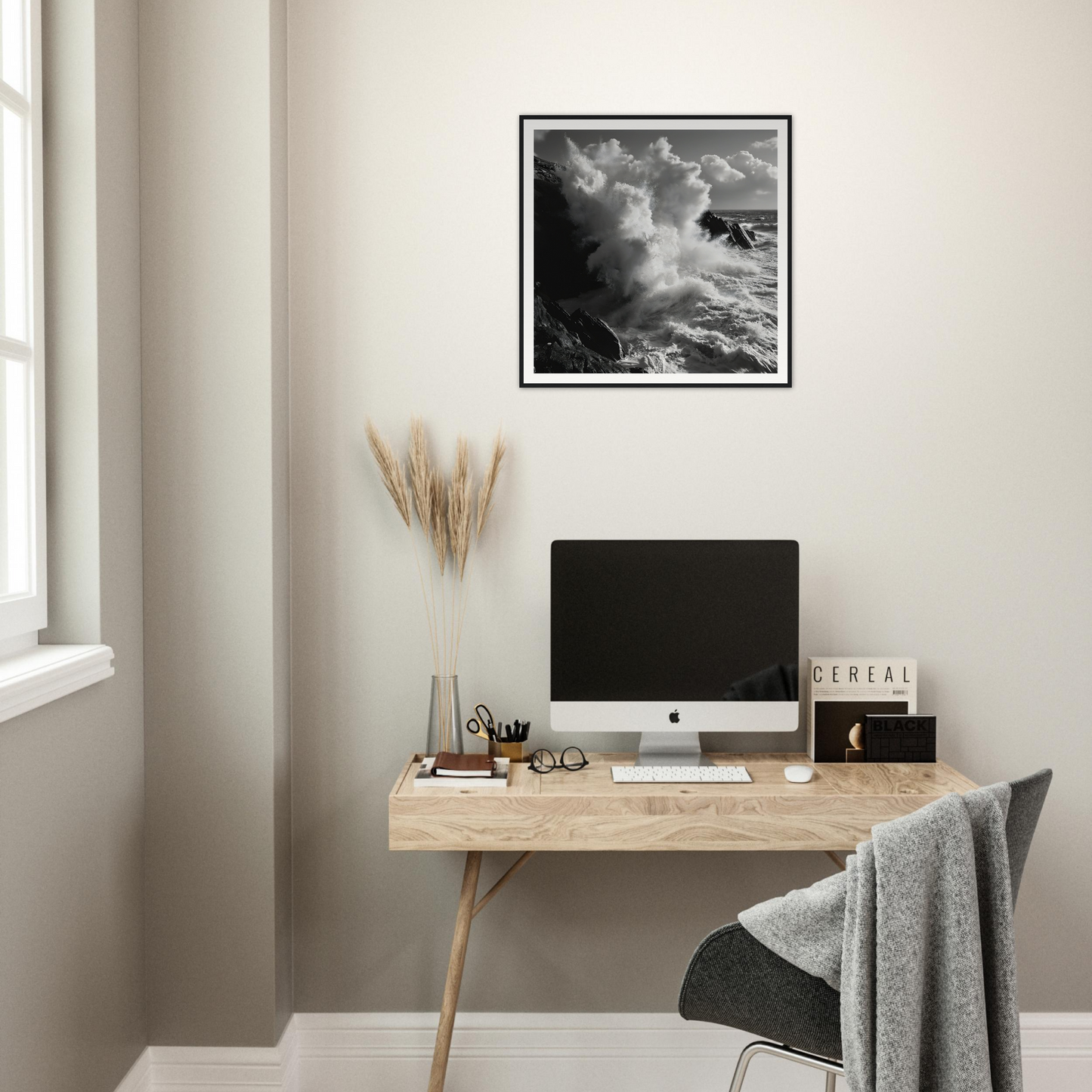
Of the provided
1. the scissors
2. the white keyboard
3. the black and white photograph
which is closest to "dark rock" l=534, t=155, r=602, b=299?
the black and white photograph

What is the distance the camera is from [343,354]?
2199mm

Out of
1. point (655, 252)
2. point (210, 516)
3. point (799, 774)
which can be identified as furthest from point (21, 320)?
point (799, 774)

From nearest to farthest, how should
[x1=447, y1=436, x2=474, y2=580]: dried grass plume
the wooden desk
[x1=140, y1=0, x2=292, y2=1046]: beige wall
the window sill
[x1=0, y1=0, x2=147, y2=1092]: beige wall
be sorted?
1. the window sill
2. [x1=0, y1=0, x2=147, y2=1092]: beige wall
3. the wooden desk
4. [x1=140, y1=0, x2=292, y2=1046]: beige wall
5. [x1=447, y1=436, x2=474, y2=580]: dried grass plume

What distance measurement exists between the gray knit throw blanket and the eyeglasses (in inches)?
30.2

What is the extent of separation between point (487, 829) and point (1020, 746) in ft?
4.33

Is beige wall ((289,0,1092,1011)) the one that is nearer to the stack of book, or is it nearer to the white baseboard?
the white baseboard

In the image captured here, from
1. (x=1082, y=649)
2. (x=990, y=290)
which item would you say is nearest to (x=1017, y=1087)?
(x=1082, y=649)

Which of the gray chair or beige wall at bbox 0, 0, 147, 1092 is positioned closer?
the gray chair

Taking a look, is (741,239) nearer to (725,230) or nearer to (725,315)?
(725,230)

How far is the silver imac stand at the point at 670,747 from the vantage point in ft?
6.79

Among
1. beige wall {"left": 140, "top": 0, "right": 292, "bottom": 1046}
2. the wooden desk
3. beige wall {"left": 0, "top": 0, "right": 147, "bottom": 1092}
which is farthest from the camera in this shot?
beige wall {"left": 140, "top": 0, "right": 292, "bottom": 1046}

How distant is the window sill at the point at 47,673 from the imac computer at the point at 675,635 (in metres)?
0.91

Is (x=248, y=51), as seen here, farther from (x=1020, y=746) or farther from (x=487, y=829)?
(x=1020, y=746)

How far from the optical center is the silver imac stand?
2.07m
